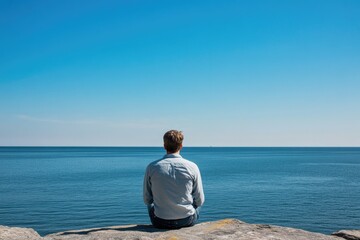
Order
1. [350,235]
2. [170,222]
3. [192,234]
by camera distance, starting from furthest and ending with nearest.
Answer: [350,235], [170,222], [192,234]

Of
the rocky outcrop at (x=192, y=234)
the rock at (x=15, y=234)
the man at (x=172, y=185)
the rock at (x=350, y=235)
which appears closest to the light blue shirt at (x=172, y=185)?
the man at (x=172, y=185)

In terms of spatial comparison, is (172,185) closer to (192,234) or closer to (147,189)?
(147,189)

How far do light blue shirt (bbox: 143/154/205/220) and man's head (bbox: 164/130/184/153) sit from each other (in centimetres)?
14

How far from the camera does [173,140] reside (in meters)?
6.93

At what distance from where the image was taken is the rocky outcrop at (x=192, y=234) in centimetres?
646

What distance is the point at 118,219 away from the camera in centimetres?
2928

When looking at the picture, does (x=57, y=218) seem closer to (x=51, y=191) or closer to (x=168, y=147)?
(x=51, y=191)

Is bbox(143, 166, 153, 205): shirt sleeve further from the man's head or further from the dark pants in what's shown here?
the man's head

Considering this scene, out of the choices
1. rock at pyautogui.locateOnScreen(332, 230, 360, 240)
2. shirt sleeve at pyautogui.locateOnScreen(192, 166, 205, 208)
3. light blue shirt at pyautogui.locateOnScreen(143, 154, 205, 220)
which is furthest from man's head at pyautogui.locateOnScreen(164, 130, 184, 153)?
→ rock at pyautogui.locateOnScreen(332, 230, 360, 240)

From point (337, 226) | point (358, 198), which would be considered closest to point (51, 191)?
point (337, 226)

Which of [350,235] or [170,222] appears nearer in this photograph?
[170,222]

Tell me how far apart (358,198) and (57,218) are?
106 ft

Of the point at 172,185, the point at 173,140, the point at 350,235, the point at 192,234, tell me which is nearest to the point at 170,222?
the point at 192,234

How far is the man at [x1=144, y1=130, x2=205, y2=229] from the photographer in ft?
22.5
